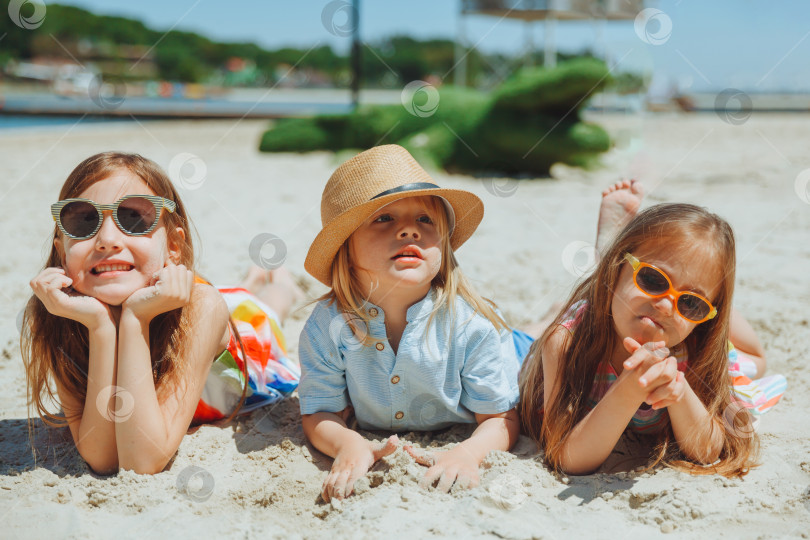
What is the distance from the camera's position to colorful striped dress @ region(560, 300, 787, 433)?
2.20m

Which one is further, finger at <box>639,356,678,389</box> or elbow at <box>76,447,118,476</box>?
elbow at <box>76,447,118,476</box>

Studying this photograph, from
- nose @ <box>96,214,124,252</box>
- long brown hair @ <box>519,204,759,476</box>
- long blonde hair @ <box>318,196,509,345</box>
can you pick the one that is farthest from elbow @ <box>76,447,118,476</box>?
long brown hair @ <box>519,204,759,476</box>

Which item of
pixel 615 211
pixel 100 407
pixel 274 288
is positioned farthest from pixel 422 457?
pixel 274 288

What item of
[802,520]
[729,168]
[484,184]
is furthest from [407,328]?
[729,168]

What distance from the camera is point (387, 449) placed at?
2.05 metres

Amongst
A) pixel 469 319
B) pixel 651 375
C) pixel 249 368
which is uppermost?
pixel 469 319

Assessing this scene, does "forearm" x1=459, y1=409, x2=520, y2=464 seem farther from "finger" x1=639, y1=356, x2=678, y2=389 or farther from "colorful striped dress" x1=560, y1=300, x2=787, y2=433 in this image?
"finger" x1=639, y1=356, x2=678, y2=389

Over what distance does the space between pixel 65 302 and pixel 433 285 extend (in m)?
1.15

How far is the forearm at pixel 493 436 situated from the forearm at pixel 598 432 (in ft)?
0.75

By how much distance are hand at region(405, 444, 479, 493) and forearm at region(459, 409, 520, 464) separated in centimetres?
4

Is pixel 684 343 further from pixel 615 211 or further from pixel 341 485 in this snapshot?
pixel 341 485

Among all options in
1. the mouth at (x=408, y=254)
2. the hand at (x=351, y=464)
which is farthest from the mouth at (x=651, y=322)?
the hand at (x=351, y=464)

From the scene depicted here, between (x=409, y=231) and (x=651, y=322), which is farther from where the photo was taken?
A: (x=409, y=231)

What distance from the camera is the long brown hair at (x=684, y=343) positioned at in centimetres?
204
